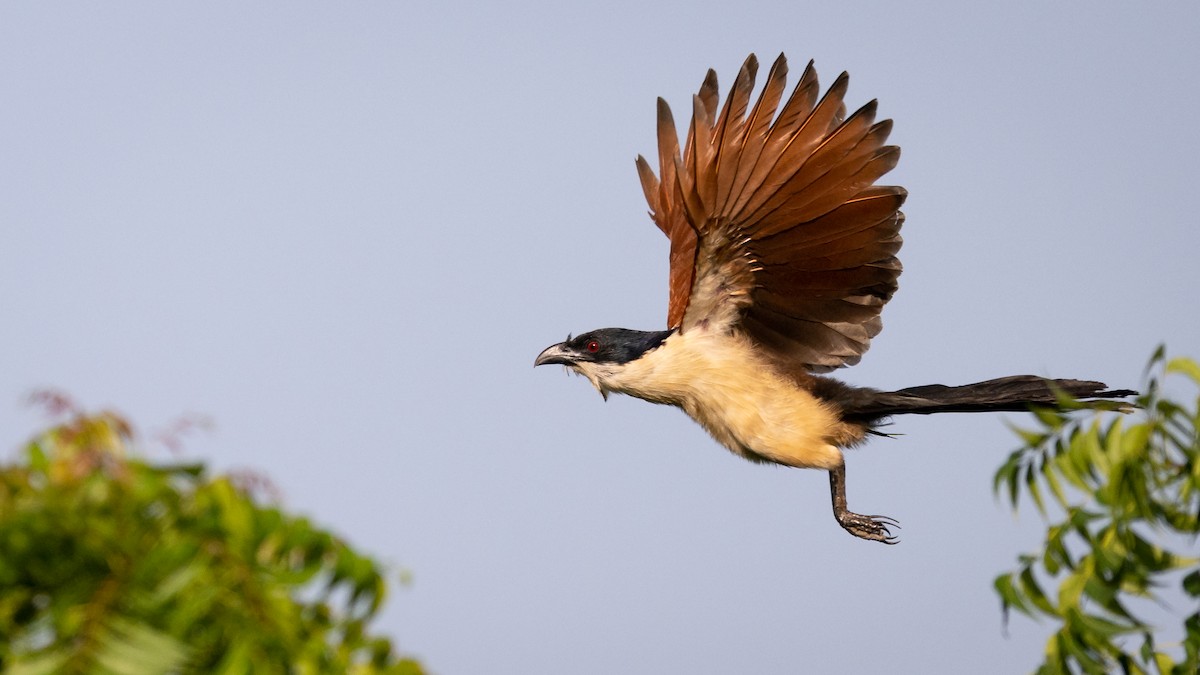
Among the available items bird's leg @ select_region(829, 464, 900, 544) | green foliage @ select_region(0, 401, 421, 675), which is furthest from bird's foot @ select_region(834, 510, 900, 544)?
green foliage @ select_region(0, 401, 421, 675)

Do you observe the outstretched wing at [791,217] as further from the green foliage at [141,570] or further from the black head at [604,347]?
the green foliage at [141,570]

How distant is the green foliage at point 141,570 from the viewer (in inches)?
56.3

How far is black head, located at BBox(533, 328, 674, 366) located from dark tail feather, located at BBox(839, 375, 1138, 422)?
1128mm

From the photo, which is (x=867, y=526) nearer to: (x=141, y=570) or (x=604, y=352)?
(x=604, y=352)

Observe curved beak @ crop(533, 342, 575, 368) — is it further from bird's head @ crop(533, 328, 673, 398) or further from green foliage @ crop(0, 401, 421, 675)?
green foliage @ crop(0, 401, 421, 675)

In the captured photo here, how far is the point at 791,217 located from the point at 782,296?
550 millimetres

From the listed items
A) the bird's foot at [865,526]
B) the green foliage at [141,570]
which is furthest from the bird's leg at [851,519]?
the green foliage at [141,570]

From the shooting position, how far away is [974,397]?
246 inches

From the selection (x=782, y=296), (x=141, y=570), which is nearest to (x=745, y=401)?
(x=782, y=296)

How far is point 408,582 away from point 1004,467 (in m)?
1.20

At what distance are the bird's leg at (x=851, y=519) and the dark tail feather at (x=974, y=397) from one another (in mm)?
388

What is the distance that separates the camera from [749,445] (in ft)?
22.0

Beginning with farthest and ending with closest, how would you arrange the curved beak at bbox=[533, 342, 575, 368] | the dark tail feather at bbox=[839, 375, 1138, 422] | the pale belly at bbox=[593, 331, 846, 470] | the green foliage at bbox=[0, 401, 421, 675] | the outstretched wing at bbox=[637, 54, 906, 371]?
the curved beak at bbox=[533, 342, 575, 368], the pale belly at bbox=[593, 331, 846, 470], the outstretched wing at bbox=[637, 54, 906, 371], the dark tail feather at bbox=[839, 375, 1138, 422], the green foliage at bbox=[0, 401, 421, 675]

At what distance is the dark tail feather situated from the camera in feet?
18.2
